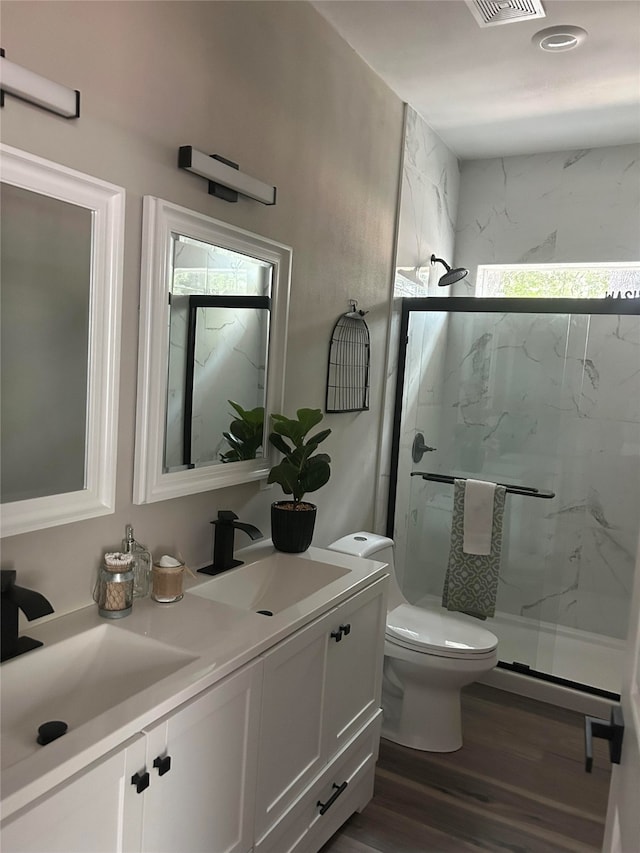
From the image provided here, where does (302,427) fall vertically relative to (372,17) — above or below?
below

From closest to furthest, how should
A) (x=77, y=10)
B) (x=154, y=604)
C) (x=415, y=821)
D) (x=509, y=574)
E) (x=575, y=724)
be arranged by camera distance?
1. (x=77, y=10)
2. (x=154, y=604)
3. (x=415, y=821)
4. (x=575, y=724)
5. (x=509, y=574)

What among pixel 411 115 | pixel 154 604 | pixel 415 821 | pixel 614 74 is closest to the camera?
pixel 154 604

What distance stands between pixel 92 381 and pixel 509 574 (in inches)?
97.4

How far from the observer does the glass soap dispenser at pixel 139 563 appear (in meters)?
1.70

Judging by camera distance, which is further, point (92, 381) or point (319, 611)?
point (319, 611)

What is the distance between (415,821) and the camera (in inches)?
87.6

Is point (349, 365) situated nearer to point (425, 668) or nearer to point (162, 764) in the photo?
point (425, 668)

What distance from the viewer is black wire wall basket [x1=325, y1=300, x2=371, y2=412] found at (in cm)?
268

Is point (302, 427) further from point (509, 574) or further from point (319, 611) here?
point (509, 574)

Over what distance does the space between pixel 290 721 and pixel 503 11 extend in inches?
92.4

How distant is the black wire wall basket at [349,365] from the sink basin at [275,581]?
74cm

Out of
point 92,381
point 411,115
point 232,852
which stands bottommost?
point 232,852

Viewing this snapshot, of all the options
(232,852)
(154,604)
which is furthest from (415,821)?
(154,604)

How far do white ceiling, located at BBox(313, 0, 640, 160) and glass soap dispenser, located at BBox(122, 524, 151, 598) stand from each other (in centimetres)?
192
